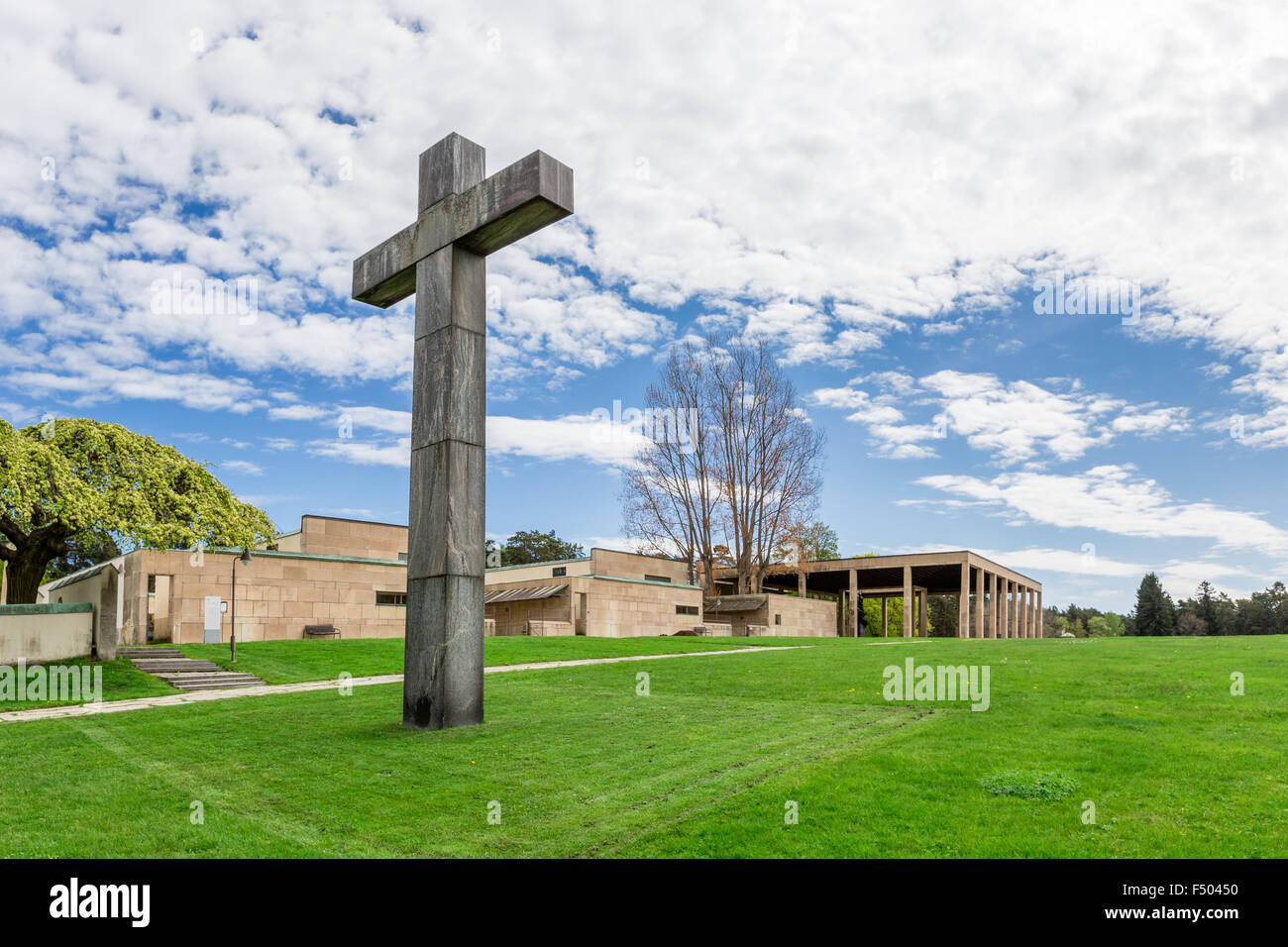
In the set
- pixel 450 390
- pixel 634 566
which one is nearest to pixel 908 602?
pixel 634 566

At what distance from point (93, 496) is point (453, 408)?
15.7 meters

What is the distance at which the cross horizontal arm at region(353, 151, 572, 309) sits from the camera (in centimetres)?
1048

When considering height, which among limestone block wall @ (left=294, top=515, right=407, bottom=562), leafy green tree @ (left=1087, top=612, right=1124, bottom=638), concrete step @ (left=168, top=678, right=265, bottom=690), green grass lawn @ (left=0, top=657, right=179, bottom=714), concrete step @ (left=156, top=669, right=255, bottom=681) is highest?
limestone block wall @ (left=294, top=515, right=407, bottom=562)

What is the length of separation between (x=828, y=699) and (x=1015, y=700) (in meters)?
2.72

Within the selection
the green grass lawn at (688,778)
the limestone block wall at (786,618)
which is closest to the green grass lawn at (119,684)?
the green grass lawn at (688,778)

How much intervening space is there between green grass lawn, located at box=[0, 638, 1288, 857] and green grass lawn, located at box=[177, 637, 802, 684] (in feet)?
23.8

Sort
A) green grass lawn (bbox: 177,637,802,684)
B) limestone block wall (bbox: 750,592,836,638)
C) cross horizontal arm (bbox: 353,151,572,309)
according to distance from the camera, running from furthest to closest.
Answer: limestone block wall (bbox: 750,592,836,638)
green grass lawn (bbox: 177,637,802,684)
cross horizontal arm (bbox: 353,151,572,309)

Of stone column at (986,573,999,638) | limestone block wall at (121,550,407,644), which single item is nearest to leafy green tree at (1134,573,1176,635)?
stone column at (986,573,999,638)

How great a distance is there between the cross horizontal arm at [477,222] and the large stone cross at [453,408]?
17mm

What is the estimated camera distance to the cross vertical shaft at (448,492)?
1073 cm

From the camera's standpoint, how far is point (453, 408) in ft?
36.4

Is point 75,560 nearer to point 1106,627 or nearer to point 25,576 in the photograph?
point 25,576

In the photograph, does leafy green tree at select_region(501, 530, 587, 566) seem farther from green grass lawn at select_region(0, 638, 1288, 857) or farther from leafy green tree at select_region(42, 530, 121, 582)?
green grass lawn at select_region(0, 638, 1288, 857)

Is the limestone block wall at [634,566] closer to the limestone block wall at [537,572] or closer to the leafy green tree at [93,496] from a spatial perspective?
the limestone block wall at [537,572]
